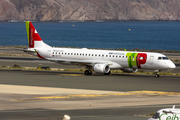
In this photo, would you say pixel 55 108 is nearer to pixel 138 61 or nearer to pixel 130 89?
pixel 130 89

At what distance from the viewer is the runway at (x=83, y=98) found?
76.7ft

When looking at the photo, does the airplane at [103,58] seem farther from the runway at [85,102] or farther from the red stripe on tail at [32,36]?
the runway at [85,102]

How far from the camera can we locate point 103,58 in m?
53.8

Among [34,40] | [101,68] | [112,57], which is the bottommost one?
[101,68]

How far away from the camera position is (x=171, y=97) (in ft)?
107

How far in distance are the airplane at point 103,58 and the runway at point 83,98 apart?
4756 mm

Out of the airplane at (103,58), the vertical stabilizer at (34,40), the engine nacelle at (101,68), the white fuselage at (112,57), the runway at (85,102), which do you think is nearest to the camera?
the runway at (85,102)

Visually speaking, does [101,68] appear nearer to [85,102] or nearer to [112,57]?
[112,57]

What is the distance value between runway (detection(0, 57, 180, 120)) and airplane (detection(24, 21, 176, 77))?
476cm

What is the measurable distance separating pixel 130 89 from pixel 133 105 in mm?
10793

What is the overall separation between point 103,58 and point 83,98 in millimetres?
22583

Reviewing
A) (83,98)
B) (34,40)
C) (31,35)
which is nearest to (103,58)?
(34,40)

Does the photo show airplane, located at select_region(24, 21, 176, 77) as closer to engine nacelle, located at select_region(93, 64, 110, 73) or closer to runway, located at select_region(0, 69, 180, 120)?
engine nacelle, located at select_region(93, 64, 110, 73)

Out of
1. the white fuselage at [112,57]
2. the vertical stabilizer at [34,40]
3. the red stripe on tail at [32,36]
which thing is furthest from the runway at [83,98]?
the red stripe on tail at [32,36]
